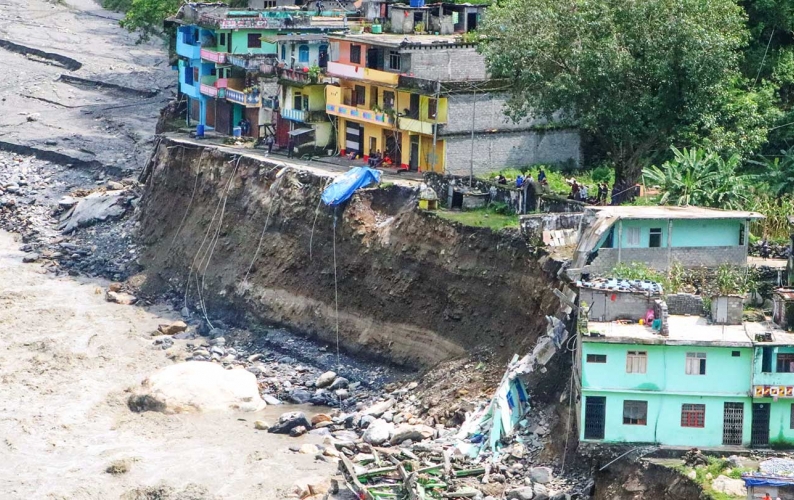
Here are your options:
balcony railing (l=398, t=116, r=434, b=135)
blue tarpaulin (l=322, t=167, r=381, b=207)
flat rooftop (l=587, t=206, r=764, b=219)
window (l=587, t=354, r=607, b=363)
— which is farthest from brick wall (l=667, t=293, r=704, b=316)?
balcony railing (l=398, t=116, r=434, b=135)

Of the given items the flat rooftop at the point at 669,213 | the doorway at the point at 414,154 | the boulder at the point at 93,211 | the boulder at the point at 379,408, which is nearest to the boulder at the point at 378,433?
the boulder at the point at 379,408

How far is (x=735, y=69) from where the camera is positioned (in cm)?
6231

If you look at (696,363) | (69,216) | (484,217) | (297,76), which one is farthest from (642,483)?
(69,216)

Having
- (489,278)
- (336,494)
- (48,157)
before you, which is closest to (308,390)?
(489,278)

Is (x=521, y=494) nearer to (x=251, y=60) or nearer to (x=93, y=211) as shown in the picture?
(x=93, y=211)

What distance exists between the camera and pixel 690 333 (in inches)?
1818

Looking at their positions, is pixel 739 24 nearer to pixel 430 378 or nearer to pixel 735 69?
pixel 735 69

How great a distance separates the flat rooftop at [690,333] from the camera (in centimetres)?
4516

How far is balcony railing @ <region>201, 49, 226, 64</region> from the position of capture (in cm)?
8094

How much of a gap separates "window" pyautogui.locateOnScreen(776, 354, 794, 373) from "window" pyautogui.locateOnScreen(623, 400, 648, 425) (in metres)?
3.71

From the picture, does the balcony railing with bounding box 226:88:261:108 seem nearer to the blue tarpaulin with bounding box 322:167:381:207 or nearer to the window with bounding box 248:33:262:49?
the window with bounding box 248:33:262:49

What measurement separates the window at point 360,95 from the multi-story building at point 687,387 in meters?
26.9

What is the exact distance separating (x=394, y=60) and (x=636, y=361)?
1054 inches

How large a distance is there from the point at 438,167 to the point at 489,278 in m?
11.3
